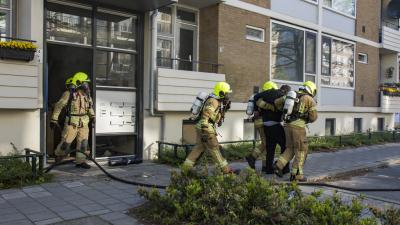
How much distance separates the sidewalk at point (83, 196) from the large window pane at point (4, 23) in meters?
2.85

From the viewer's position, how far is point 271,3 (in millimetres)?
13234

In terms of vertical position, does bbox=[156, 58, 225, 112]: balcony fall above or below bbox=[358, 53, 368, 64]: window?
below

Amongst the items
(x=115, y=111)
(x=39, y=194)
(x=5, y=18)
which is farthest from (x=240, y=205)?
(x=5, y=18)

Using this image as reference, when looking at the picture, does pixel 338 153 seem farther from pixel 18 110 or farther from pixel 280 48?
pixel 18 110

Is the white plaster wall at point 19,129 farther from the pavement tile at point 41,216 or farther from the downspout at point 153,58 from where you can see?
the pavement tile at point 41,216

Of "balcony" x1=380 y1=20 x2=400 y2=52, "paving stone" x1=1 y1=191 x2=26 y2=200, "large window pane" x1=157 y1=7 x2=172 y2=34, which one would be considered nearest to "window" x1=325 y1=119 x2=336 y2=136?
"balcony" x1=380 y1=20 x2=400 y2=52

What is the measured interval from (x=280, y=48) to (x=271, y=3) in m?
1.50

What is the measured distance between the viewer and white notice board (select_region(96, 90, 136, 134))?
30.9ft

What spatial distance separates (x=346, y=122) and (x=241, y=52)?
7476mm

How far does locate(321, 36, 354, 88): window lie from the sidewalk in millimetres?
7160

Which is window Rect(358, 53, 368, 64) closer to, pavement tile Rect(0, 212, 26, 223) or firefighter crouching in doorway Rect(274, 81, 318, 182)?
firefighter crouching in doorway Rect(274, 81, 318, 182)

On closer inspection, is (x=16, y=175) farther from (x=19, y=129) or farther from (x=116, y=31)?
(x=116, y=31)

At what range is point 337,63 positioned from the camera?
16.8 m

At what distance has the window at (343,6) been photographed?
16438 mm
